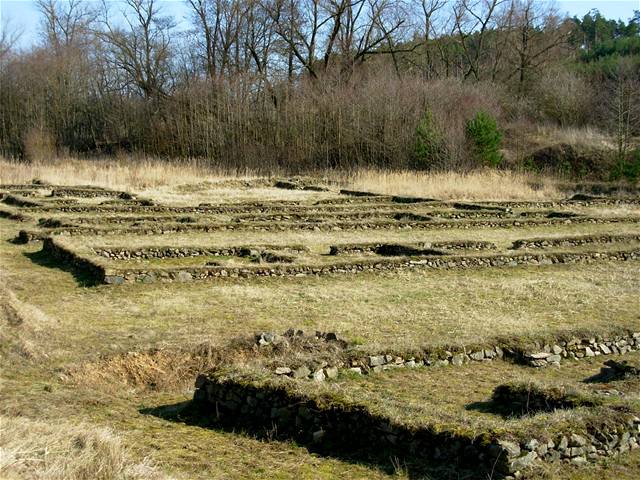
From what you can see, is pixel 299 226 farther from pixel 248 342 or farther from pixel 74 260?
pixel 248 342

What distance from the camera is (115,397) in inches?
319

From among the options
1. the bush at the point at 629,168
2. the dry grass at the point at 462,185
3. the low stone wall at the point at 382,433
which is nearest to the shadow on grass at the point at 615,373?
the low stone wall at the point at 382,433

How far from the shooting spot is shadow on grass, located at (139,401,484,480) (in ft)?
19.1

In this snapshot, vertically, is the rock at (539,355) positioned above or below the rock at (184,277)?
below

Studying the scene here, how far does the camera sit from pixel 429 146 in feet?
134

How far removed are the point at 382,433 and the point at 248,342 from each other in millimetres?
3808

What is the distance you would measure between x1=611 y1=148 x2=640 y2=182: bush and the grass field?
60.3 feet

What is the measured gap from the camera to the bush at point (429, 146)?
40781 mm

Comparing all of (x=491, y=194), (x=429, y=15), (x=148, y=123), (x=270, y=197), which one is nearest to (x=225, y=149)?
(x=148, y=123)

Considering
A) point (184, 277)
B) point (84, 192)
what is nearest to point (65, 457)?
point (184, 277)

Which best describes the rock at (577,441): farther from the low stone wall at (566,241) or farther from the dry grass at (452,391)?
the low stone wall at (566,241)

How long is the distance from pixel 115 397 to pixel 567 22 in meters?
66.4

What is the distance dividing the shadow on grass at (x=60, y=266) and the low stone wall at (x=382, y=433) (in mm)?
7465

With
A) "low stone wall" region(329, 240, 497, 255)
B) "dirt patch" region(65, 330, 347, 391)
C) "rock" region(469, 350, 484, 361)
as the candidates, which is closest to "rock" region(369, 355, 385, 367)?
"dirt patch" region(65, 330, 347, 391)
